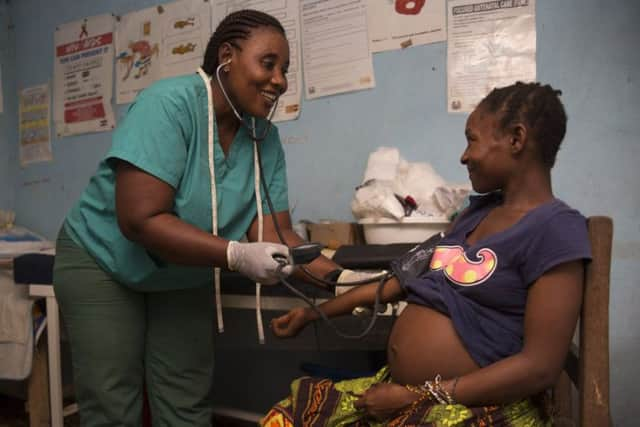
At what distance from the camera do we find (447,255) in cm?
104

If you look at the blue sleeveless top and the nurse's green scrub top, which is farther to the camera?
the nurse's green scrub top

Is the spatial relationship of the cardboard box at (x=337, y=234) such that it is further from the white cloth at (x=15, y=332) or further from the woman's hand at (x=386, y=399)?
the white cloth at (x=15, y=332)

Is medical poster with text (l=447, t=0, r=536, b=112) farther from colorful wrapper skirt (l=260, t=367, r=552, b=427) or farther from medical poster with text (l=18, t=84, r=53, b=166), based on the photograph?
medical poster with text (l=18, t=84, r=53, b=166)

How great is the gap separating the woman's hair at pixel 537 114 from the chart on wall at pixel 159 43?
150 cm

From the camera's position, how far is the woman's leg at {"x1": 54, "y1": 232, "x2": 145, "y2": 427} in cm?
120

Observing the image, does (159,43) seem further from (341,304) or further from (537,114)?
(537,114)

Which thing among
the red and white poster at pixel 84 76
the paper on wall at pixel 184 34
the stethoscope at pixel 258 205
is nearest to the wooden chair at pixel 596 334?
the stethoscope at pixel 258 205

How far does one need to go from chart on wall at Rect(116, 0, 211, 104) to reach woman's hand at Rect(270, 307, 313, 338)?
1377 millimetres

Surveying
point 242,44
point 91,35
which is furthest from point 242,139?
point 91,35

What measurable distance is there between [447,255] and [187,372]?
2.53 feet

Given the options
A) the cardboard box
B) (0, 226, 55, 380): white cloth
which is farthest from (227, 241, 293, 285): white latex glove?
(0, 226, 55, 380): white cloth

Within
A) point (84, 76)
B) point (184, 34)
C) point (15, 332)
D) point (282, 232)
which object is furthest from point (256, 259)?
point (84, 76)

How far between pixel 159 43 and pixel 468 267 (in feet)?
5.93

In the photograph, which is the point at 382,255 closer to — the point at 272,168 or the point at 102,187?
the point at 272,168
